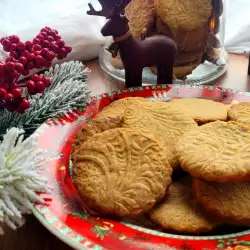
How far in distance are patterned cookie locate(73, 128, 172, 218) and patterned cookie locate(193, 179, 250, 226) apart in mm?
47

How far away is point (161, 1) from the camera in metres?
0.86

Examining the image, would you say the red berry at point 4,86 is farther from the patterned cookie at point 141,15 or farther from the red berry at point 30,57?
the patterned cookie at point 141,15

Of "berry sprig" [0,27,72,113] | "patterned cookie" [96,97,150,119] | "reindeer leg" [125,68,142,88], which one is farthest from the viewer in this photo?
"reindeer leg" [125,68,142,88]

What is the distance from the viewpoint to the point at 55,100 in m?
0.74

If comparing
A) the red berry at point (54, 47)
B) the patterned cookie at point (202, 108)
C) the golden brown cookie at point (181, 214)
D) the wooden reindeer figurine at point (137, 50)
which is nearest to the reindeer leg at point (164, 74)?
the wooden reindeer figurine at point (137, 50)

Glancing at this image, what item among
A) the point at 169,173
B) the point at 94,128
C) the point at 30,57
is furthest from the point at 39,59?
the point at 169,173

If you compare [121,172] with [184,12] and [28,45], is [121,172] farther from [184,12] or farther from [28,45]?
[184,12]

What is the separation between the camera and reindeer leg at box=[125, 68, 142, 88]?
2.76 feet

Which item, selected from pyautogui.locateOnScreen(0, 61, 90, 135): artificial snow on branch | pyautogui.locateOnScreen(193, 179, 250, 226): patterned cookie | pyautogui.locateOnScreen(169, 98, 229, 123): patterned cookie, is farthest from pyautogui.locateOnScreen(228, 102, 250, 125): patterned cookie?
pyautogui.locateOnScreen(0, 61, 90, 135): artificial snow on branch

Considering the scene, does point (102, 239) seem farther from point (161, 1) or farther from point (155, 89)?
point (161, 1)

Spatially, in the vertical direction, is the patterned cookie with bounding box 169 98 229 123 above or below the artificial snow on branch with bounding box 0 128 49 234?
below

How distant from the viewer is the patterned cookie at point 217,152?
55 centimetres

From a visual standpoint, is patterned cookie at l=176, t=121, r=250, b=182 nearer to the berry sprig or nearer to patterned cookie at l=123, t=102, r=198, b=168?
patterned cookie at l=123, t=102, r=198, b=168

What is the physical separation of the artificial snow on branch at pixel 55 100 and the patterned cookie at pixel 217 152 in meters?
0.23
